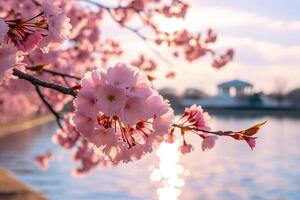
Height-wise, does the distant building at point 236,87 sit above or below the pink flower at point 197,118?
above

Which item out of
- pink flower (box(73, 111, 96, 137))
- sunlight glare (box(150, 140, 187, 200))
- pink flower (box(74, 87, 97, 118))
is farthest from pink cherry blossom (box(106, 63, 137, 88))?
sunlight glare (box(150, 140, 187, 200))

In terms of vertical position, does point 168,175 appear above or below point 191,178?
above

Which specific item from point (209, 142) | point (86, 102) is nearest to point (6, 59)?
point (86, 102)

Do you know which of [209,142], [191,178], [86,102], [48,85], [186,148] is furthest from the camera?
[191,178]

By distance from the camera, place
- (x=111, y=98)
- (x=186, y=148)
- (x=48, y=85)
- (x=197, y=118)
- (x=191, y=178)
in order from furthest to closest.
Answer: (x=191, y=178)
(x=186, y=148)
(x=197, y=118)
(x=48, y=85)
(x=111, y=98)

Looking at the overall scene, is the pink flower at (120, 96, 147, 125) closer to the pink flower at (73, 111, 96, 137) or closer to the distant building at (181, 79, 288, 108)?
the pink flower at (73, 111, 96, 137)

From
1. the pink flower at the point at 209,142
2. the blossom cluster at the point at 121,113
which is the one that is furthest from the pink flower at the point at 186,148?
the blossom cluster at the point at 121,113

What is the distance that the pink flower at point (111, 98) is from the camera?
211 centimetres

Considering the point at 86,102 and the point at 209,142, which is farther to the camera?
the point at 209,142

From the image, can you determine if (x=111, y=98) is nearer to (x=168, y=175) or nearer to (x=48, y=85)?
(x=48, y=85)

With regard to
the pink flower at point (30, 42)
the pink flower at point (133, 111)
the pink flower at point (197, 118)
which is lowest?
the pink flower at point (133, 111)

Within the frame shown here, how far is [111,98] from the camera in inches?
83.6

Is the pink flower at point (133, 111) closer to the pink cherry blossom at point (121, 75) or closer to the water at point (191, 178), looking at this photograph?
the pink cherry blossom at point (121, 75)

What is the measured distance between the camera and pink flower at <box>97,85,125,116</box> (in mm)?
2113
